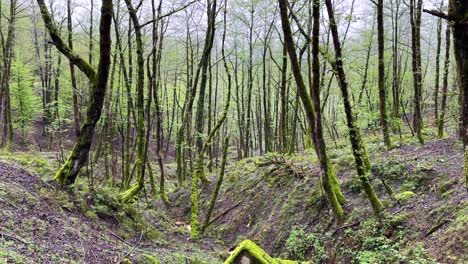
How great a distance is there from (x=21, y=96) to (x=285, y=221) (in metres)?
22.9

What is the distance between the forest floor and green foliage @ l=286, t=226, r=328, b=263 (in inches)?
1.0

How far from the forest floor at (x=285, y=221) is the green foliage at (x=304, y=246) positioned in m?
0.02

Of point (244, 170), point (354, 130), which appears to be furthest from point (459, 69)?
point (244, 170)

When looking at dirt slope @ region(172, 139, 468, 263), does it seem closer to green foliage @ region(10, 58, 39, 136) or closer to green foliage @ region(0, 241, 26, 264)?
green foliage @ region(0, 241, 26, 264)

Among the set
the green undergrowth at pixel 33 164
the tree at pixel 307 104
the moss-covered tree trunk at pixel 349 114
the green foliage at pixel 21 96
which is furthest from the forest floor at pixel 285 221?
the green foliage at pixel 21 96

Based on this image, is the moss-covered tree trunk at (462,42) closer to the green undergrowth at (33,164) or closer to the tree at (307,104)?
the tree at (307,104)

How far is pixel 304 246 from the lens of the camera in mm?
8172

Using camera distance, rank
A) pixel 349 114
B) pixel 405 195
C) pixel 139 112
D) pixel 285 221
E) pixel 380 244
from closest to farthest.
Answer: pixel 380 244 < pixel 349 114 < pixel 405 195 < pixel 139 112 < pixel 285 221

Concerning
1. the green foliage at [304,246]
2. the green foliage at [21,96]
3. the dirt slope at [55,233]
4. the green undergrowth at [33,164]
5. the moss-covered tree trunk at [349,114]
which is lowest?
the green foliage at [304,246]

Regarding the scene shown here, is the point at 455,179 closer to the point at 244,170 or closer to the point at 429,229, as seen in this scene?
the point at 429,229

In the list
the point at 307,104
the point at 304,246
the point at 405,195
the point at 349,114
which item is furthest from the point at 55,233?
the point at 405,195

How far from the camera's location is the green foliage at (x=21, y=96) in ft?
79.9

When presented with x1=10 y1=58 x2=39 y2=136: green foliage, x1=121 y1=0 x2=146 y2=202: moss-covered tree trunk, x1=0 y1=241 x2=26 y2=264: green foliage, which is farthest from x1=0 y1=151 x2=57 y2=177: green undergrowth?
x1=10 y1=58 x2=39 y2=136: green foliage

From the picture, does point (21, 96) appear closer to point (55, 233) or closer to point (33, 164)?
point (33, 164)
